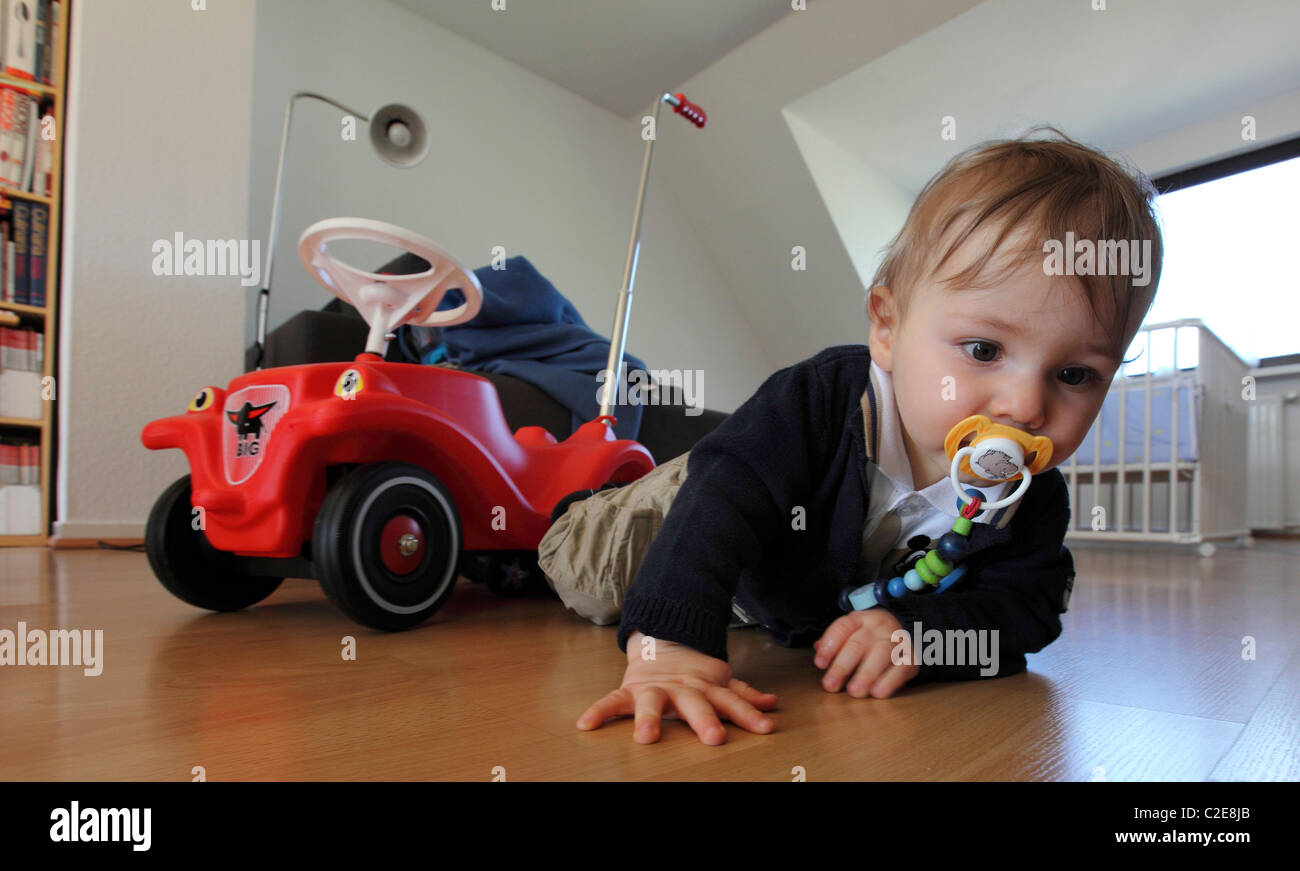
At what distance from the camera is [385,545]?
0.84m

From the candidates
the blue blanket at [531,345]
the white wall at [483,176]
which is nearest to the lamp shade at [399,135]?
the blue blanket at [531,345]

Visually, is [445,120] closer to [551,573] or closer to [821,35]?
[821,35]

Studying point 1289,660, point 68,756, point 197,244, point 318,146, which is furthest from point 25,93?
point 1289,660

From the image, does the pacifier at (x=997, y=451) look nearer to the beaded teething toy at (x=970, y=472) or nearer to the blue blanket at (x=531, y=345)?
the beaded teething toy at (x=970, y=472)

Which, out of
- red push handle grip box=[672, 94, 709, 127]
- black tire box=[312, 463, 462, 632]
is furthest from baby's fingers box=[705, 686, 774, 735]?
red push handle grip box=[672, 94, 709, 127]

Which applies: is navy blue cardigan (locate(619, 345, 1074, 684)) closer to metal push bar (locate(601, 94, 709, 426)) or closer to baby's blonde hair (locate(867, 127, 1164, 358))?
baby's blonde hair (locate(867, 127, 1164, 358))

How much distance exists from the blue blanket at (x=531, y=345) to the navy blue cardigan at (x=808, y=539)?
1.03 metres

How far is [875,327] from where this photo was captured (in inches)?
27.2

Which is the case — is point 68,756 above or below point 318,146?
below

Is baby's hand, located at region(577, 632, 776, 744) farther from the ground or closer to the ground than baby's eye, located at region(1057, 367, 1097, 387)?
closer to the ground

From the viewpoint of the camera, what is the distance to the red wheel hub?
0.85 meters

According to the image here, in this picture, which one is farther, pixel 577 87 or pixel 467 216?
pixel 577 87

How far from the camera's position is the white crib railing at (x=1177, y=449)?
2670mm
